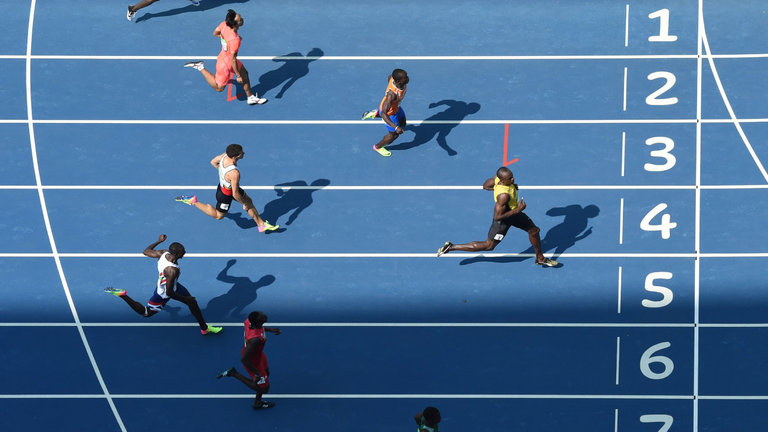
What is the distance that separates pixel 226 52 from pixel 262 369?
6.53 metres

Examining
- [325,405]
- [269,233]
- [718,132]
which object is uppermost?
[718,132]

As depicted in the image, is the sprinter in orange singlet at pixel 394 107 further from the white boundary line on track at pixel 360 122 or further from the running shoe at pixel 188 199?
the running shoe at pixel 188 199

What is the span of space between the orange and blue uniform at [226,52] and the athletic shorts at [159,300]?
4787 mm

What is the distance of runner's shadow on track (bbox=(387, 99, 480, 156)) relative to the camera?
70.8ft

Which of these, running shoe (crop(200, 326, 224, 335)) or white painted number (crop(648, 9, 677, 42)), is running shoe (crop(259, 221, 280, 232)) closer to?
running shoe (crop(200, 326, 224, 335))

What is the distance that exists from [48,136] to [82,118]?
650 mm

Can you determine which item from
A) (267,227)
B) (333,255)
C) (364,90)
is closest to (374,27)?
(364,90)

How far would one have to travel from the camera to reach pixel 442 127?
2178 centimetres

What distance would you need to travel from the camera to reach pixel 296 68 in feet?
75.2

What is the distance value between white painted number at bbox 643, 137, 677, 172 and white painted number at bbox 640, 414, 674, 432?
471cm

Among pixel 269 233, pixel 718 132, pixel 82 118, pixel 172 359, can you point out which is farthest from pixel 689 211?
pixel 82 118

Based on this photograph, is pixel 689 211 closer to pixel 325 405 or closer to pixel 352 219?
pixel 352 219

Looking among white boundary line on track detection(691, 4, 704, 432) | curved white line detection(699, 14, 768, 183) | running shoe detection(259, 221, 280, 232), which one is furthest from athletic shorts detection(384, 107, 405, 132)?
curved white line detection(699, 14, 768, 183)

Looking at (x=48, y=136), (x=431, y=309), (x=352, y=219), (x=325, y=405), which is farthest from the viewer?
(x=48, y=136)
